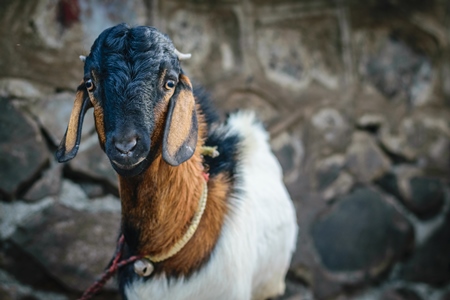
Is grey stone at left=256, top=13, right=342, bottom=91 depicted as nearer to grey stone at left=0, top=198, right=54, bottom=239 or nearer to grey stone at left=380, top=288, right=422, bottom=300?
grey stone at left=380, top=288, right=422, bottom=300

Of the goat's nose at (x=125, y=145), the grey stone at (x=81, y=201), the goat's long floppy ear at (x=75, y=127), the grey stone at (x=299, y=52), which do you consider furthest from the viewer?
the grey stone at (x=299, y=52)

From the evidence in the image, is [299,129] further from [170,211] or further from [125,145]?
[125,145]

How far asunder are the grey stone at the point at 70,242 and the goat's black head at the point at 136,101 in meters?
0.87

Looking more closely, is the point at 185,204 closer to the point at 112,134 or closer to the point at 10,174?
the point at 112,134

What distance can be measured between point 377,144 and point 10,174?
5.33ft

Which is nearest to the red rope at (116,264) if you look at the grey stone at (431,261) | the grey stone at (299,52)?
the grey stone at (299,52)

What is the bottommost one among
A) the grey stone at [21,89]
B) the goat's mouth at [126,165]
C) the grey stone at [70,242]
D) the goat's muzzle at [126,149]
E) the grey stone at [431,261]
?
the grey stone at [431,261]

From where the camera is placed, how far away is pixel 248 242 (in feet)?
5.44

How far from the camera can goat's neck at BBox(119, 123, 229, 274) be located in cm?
142

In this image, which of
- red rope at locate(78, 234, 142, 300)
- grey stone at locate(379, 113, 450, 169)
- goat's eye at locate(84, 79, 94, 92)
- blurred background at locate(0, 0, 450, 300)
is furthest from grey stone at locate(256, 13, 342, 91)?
goat's eye at locate(84, 79, 94, 92)

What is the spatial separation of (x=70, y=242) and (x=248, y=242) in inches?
32.3

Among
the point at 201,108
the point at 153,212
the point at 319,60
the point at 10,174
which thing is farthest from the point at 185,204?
the point at 319,60

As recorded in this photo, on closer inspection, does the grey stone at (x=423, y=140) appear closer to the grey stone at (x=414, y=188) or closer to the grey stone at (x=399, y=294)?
the grey stone at (x=414, y=188)

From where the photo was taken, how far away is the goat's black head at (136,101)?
124 centimetres
